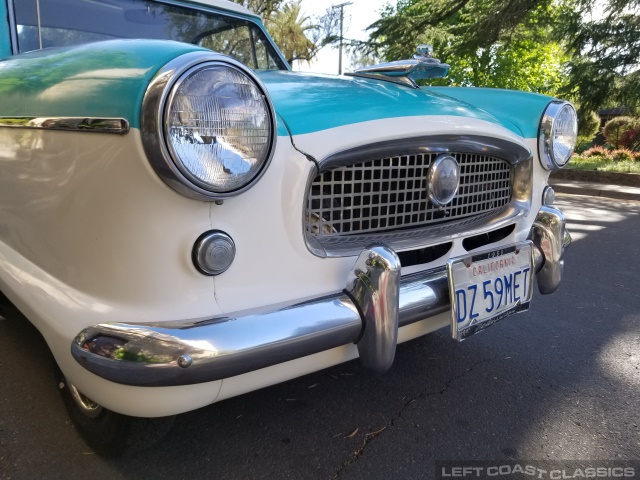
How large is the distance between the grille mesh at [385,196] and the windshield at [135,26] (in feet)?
4.22

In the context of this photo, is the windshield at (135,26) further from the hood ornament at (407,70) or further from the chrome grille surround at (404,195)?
the chrome grille surround at (404,195)

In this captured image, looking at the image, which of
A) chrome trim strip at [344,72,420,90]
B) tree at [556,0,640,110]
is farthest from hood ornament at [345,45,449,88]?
tree at [556,0,640,110]

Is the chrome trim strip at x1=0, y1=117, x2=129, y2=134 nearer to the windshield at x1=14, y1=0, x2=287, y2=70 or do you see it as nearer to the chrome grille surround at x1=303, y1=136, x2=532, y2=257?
the chrome grille surround at x1=303, y1=136, x2=532, y2=257

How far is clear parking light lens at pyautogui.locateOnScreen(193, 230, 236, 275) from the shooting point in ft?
4.04

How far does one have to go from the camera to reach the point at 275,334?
1258 mm

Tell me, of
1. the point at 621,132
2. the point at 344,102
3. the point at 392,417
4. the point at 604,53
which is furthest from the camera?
the point at 621,132

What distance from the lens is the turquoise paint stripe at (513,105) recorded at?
2.10m

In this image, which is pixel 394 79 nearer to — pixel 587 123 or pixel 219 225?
pixel 219 225

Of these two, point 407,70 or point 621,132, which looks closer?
point 407,70

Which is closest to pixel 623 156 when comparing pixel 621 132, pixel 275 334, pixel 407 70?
pixel 621 132

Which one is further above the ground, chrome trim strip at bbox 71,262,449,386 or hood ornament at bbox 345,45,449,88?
hood ornament at bbox 345,45,449,88

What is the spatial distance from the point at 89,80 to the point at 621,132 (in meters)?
20.0

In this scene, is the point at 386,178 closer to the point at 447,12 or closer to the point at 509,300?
the point at 509,300

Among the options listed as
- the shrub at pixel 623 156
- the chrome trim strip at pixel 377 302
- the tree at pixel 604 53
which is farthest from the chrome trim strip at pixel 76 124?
the shrub at pixel 623 156
